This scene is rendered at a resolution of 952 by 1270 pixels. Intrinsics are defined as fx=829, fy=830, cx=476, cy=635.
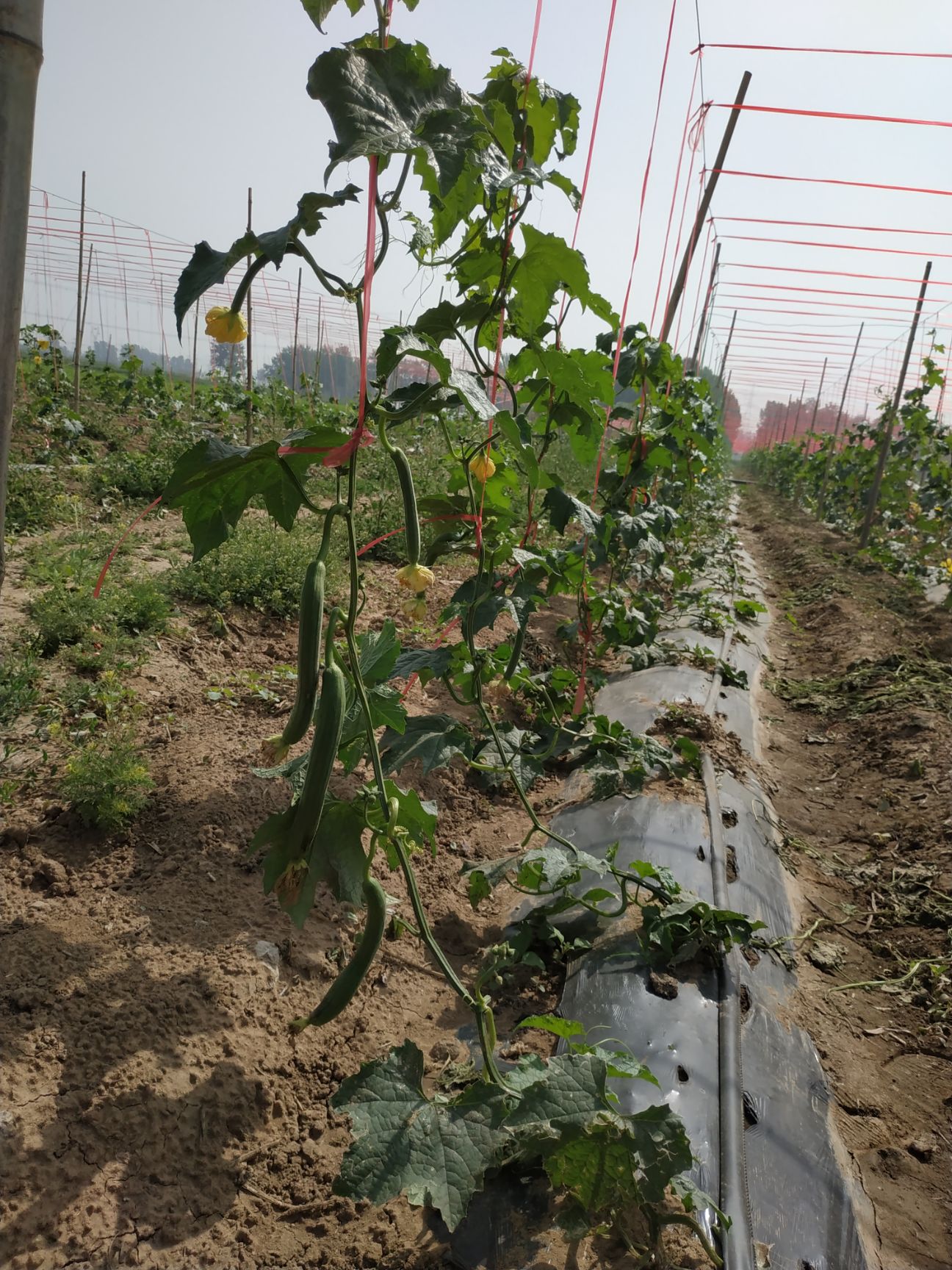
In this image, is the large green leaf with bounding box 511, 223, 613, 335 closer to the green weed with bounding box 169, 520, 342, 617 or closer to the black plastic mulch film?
the black plastic mulch film

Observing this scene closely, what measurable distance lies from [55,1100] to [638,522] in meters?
3.48

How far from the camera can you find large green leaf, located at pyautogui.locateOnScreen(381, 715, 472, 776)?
219 centimetres

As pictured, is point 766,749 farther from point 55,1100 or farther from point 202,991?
point 55,1100

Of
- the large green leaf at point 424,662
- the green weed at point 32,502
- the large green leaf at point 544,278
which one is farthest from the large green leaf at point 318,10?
the green weed at point 32,502

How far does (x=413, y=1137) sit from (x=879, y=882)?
2.60m

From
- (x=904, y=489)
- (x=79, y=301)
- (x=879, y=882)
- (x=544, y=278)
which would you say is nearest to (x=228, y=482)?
(x=544, y=278)

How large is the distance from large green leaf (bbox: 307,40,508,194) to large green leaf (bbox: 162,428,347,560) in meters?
0.39

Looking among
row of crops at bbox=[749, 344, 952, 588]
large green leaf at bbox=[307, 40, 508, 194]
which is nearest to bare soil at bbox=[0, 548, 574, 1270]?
large green leaf at bbox=[307, 40, 508, 194]

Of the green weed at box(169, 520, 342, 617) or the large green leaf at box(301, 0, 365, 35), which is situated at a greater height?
the large green leaf at box(301, 0, 365, 35)

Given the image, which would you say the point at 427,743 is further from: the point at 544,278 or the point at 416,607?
the point at 544,278

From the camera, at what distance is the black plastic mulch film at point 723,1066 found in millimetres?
1592

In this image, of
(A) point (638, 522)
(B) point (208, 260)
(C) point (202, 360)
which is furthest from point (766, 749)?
(C) point (202, 360)

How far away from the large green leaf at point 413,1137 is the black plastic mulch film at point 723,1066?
283 millimetres

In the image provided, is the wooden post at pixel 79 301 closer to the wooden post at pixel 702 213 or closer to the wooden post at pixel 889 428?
the wooden post at pixel 702 213
